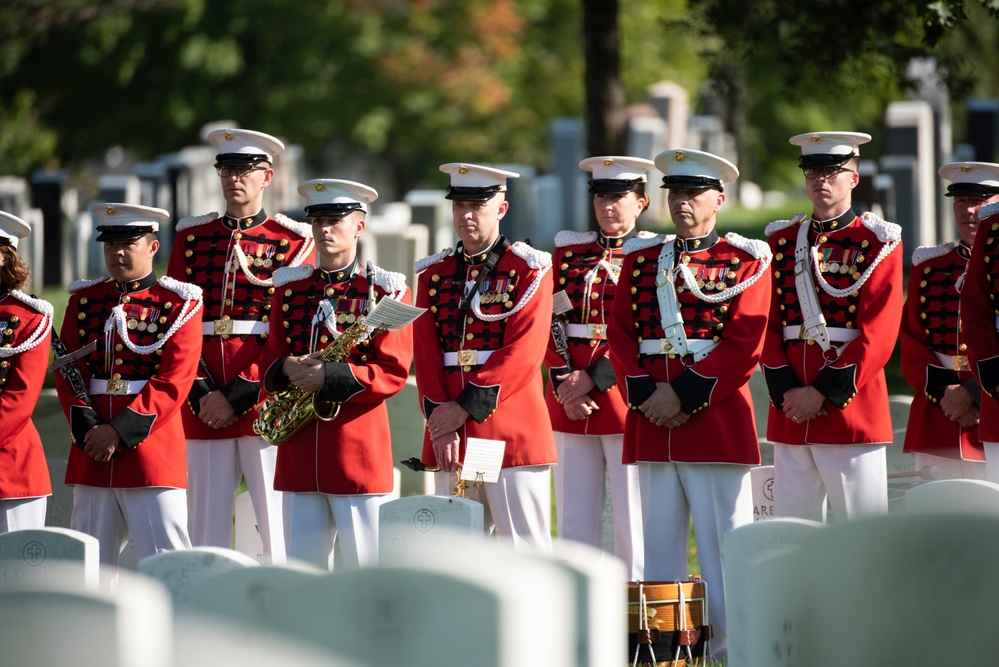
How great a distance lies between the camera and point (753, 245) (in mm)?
6469

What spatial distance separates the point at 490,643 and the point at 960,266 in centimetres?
472

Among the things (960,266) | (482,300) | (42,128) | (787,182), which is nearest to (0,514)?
(482,300)

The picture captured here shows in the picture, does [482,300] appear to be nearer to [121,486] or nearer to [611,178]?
[611,178]

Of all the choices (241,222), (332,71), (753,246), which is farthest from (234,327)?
(332,71)

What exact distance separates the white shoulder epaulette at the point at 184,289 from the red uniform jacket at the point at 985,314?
129 inches

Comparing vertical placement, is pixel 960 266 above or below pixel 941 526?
above

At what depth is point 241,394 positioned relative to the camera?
23.4ft

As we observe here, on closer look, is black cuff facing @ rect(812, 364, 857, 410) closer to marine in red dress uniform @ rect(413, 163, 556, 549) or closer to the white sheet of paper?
marine in red dress uniform @ rect(413, 163, 556, 549)

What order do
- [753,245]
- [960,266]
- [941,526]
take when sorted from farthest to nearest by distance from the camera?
[960,266] → [753,245] → [941,526]

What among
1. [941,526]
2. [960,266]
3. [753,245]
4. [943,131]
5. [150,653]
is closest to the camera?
[150,653]

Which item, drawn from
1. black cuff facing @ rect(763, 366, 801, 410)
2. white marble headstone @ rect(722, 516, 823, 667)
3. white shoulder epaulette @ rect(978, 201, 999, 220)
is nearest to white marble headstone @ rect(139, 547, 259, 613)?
white marble headstone @ rect(722, 516, 823, 667)

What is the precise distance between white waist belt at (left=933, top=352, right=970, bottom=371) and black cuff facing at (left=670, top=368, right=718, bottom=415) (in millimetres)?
1459

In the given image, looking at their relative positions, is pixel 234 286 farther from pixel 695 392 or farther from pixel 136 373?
pixel 695 392

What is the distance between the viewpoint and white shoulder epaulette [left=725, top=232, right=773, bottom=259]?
645cm
